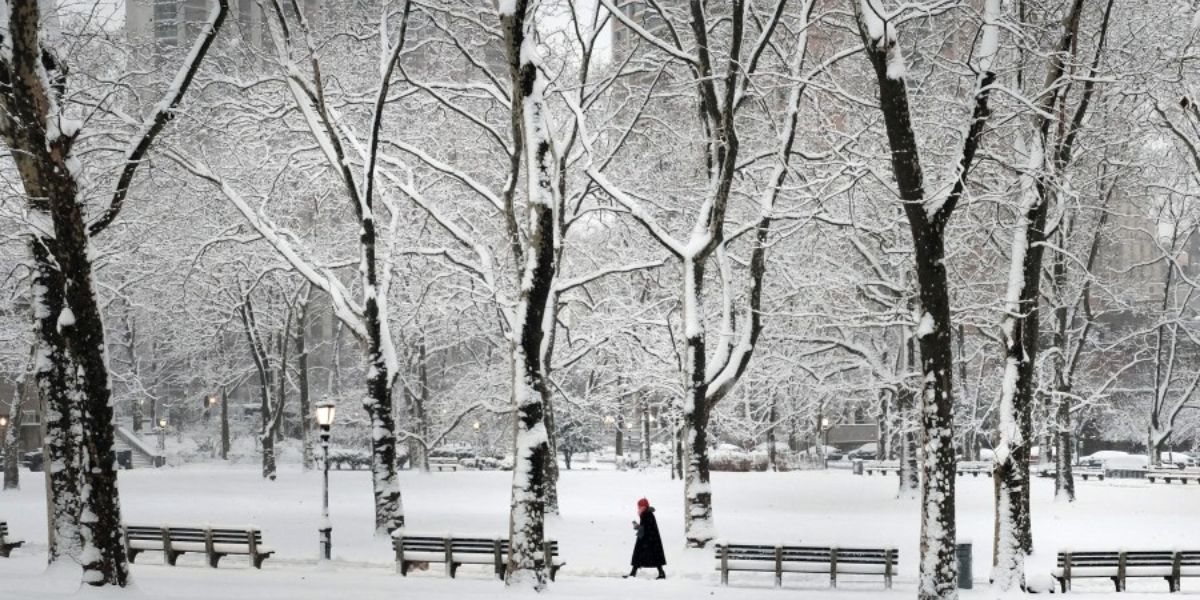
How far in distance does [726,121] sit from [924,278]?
19.5 ft

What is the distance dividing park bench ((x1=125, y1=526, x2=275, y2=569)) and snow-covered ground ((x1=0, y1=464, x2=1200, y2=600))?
0.31 metres

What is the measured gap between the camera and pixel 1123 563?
1648 centimetres

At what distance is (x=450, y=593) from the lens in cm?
1458

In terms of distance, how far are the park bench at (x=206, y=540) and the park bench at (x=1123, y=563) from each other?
12.9m

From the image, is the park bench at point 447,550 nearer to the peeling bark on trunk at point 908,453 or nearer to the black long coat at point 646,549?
the black long coat at point 646,549

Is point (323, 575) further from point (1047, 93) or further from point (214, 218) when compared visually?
point (214, 218)

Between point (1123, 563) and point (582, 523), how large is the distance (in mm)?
12814

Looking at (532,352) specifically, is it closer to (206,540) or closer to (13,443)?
(206,540)

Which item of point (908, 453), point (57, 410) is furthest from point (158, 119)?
point (908, 453)

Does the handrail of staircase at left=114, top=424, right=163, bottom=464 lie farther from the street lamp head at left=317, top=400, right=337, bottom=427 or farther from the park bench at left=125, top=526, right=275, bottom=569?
the street lamp head at left=317, top=400, right=337, bottom=427

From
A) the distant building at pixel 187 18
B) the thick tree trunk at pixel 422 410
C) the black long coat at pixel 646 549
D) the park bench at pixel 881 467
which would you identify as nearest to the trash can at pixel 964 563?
the black long coat at pixel 646 549

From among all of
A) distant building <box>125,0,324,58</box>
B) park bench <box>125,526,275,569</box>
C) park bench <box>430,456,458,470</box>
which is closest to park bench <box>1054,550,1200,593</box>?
park bench <box>125,526,275,569</box>

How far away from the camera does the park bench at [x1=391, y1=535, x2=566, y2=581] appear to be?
1731 centimetres

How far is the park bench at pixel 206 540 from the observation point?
18.2 meters
